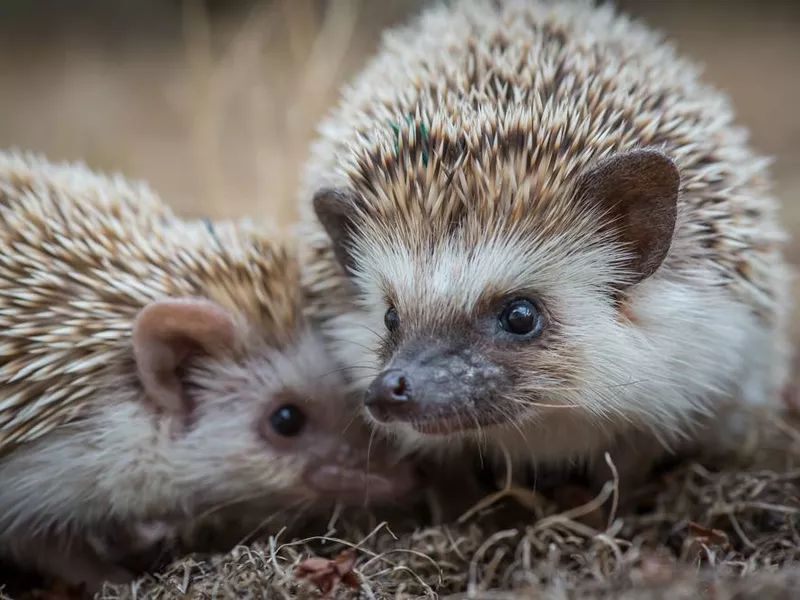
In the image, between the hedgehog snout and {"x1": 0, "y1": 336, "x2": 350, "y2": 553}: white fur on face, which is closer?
the hedgehog snout

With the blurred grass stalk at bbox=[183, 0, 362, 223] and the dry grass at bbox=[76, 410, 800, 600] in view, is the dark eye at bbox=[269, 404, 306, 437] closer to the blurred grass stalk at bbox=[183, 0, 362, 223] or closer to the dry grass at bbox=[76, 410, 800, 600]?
the dry grass at bbox=[76, 410, 800, 600]

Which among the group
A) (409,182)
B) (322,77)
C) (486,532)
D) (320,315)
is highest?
(322,77)

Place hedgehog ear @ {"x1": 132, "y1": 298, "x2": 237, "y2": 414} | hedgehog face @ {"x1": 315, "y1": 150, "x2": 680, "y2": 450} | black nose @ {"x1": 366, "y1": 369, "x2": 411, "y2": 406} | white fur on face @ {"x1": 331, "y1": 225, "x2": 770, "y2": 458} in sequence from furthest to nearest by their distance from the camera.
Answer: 1. hedgehog ear @ {"x1": 132, "y1": 298, "x2": 237, "y2": 414}
2. white fur on face @ {"x1": 331, "y1": 225, "x2": 770, "y2": 458}
3. hedgehog face @ {"x1": 315, "y1": 150, "x2": 680, "y2": 450}
4. black nose @ {"x1": 366, "y1": 369, "x2": 411, "y2": 406}

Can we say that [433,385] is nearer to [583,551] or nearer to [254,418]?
[583,551]

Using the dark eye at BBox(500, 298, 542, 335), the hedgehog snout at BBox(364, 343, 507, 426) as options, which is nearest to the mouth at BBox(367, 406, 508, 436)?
the hedgehog snout at BBox(364, 343, 507, 426)

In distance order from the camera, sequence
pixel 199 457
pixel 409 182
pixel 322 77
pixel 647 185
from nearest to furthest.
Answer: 1. pixel 647 185
2. pixel 409 182
3. pixel 199 457
4. pixel 322 77

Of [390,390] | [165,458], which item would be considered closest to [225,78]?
[165,458]

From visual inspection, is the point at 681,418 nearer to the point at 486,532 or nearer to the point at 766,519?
the point at 766,519

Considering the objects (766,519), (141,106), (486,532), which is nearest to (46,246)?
(486,532)
